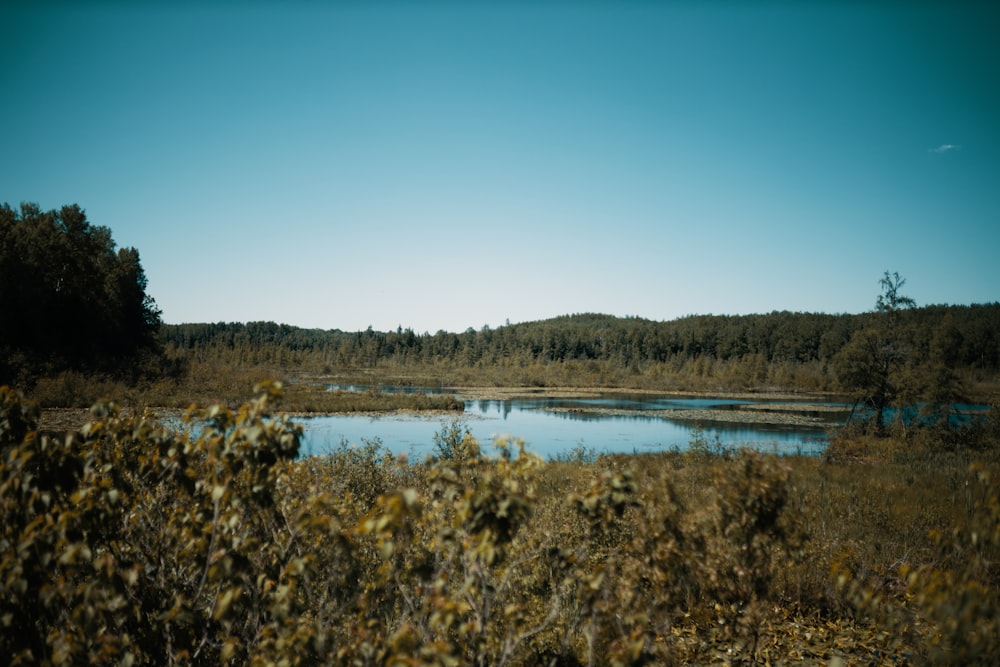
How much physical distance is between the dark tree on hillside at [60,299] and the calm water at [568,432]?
58.8 feet

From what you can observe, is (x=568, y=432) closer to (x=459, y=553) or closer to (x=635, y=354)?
(x=459, y=553)

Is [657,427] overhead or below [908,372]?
below

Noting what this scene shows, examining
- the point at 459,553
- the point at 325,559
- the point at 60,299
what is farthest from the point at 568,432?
the point at 60,299

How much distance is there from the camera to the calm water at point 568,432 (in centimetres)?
2659

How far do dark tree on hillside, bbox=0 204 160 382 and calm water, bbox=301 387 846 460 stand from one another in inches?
706

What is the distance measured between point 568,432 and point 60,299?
42465mm

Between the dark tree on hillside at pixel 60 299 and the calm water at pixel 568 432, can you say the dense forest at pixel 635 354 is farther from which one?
the calm water at pixel 568 432

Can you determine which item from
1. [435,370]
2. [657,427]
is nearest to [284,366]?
[435,370]

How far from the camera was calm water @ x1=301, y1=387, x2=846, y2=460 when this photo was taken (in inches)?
1047

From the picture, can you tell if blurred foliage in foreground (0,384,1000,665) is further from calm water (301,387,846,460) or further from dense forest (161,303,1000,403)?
dense forest (161,303,1000,403)

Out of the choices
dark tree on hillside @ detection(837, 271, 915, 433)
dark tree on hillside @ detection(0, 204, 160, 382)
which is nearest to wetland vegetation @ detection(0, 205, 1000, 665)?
dark tree on hillside @ detection(837, 271, 915, 433)

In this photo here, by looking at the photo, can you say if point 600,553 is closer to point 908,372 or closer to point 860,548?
point 860,548

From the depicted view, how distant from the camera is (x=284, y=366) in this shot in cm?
10031

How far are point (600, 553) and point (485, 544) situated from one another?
5.30 metres
